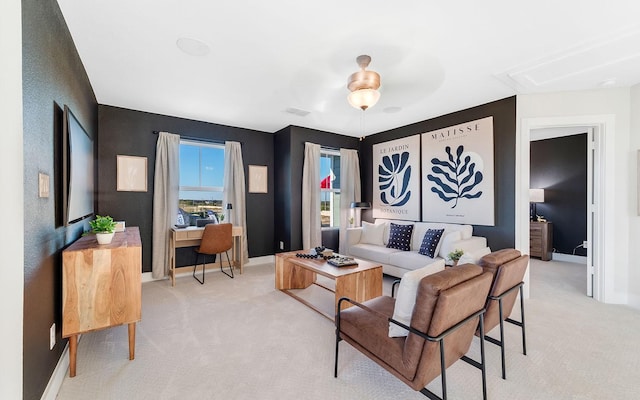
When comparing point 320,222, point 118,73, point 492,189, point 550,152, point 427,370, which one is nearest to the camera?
point 427,370

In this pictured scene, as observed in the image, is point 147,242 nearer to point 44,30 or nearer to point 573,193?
point 44,30

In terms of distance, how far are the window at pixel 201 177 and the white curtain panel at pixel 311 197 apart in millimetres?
1505

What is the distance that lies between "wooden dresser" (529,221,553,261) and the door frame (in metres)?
2.09

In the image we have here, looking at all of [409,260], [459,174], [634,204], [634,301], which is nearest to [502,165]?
[459,174]

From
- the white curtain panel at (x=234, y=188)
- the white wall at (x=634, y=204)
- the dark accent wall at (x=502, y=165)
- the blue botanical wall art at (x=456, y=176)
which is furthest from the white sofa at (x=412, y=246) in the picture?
the white curtain panel at (x=234, y=188)

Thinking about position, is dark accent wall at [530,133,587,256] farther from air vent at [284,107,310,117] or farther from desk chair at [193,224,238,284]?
desk chair at [193,224,238,284]

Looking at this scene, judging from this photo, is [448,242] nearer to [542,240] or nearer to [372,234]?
[372,234]

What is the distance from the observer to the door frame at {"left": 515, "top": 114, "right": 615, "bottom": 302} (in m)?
3.21

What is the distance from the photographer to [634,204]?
311 cm

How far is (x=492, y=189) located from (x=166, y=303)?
175 inches

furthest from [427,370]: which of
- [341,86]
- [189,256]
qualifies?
[189,256]

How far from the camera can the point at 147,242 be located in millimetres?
4152

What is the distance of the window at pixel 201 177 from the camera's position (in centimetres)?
453
